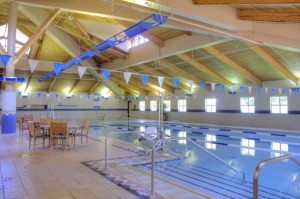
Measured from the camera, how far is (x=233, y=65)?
1162 cm

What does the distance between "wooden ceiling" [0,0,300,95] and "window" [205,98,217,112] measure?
1941mm

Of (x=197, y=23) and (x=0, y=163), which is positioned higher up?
(x=197, y=23)

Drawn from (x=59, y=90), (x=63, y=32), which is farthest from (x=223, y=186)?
(x=59, y=90)

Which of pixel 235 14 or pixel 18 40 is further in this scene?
pixel 18 40

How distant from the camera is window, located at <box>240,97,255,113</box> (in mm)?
13828

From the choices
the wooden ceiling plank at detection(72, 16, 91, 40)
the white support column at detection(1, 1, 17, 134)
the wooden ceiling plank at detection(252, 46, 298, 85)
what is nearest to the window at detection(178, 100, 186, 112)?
the wooden ceiling plank at detection(252, 46, 298, 85)

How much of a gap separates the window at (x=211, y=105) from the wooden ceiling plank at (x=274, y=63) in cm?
518

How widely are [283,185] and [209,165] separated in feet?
5.29

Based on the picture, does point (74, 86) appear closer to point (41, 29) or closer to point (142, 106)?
point (142, 106)

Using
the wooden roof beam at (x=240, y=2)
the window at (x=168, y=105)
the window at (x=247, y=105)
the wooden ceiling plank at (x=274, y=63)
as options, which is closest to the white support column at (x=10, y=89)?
the wooden roof beam at (x=240, y=2)

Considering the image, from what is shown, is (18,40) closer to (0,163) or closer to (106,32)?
(106,32)

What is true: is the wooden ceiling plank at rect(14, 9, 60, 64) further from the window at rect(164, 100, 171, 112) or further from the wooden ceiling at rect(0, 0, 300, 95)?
the window at rect(164, 100, 171, 112)

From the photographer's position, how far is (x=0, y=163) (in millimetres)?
4477

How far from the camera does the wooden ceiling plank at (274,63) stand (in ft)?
31.8
